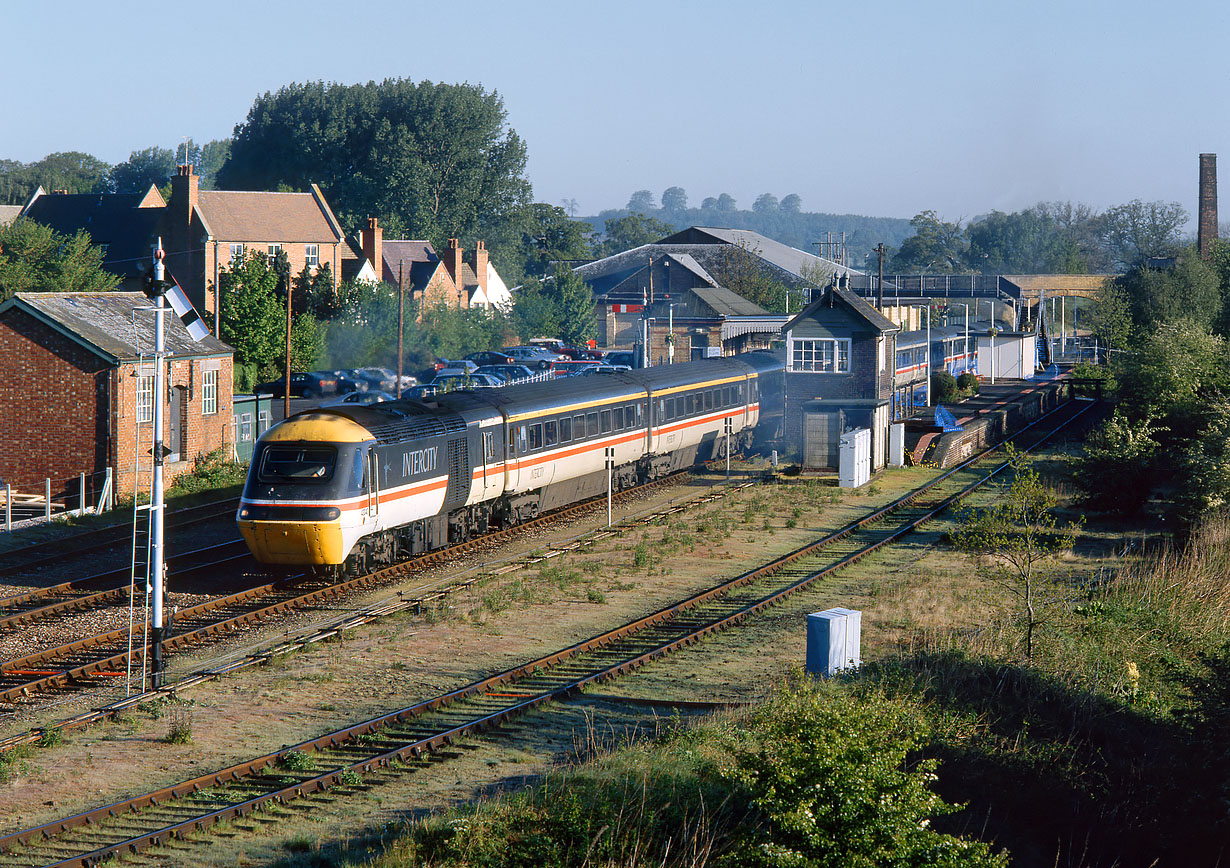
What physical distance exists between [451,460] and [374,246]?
6801cm

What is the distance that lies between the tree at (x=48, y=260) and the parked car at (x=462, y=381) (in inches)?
690

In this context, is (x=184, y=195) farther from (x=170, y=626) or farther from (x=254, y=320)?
(x=170, y=626)

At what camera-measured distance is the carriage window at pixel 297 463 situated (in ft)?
68.5

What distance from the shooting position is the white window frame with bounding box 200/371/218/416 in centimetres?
3405

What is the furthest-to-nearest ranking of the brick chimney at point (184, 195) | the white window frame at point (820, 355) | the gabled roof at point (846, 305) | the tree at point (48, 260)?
the brick chimney at point (184, 195) → the tree at point (48, 260) → the white window frame at point (820, 355) → the gabled roof at point (846, 305)

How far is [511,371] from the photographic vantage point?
208 feet

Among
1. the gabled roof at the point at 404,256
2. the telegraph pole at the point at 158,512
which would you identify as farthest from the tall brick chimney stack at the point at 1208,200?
the telegraph pole at the point at 158,512

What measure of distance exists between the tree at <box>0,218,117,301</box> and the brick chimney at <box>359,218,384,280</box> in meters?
25.8

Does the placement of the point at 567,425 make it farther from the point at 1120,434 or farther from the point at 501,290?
the point at 501,290

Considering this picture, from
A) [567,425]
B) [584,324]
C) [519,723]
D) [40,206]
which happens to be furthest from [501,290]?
[519,723]

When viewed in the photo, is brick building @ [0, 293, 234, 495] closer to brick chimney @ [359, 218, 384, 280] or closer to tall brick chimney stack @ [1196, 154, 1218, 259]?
brick chimney @ [359, 218, 384, 280]

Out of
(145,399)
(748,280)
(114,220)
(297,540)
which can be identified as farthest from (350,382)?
(748,280)

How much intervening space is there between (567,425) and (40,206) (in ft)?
214

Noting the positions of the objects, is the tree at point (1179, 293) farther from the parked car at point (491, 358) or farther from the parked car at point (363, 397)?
the parked car at point (363, 397)
